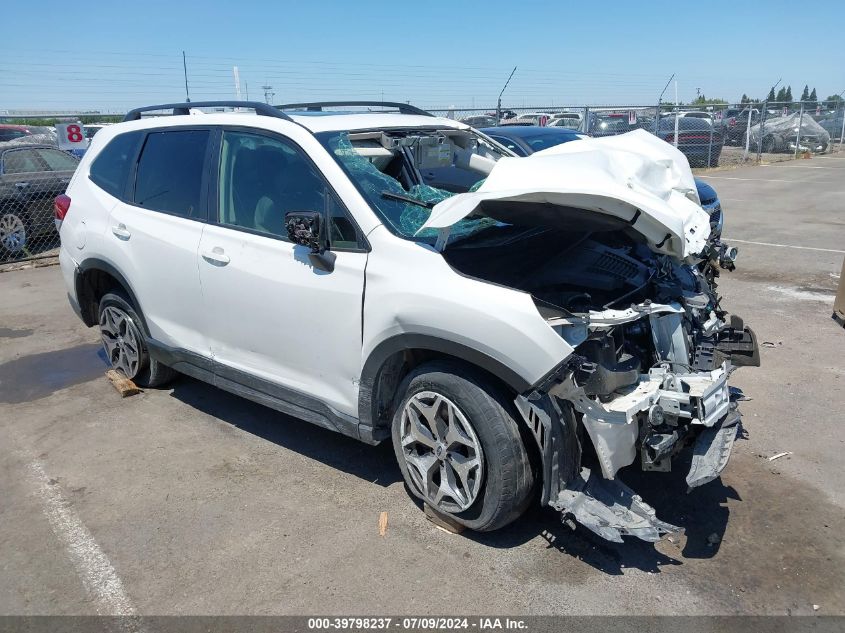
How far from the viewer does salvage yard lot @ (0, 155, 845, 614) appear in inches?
117

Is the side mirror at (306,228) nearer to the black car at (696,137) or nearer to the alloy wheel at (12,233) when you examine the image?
the alloy wheel at (12,233)

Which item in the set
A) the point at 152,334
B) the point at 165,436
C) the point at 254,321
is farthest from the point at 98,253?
the point at 254,321

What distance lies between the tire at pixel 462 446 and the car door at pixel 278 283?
0.40 m

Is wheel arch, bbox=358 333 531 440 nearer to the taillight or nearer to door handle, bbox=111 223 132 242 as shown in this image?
door handle, bbox=111 223 132 242

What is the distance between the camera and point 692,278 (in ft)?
13.1

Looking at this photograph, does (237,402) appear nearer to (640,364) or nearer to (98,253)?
(98,253)

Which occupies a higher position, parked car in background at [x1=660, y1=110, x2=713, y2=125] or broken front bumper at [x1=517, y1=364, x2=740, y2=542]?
parked car in background at [x1=660, y1=110, x2=713, y2=125]

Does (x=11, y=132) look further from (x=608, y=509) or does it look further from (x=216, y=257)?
(x=608, y=509)

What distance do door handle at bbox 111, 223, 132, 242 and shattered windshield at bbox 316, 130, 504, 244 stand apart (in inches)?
71.0

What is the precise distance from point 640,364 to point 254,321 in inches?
84.4

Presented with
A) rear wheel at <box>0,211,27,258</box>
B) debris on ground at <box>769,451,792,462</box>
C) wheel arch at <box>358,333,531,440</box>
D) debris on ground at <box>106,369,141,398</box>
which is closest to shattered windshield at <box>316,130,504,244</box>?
wheel arch at <box>358,333,531,440</box>

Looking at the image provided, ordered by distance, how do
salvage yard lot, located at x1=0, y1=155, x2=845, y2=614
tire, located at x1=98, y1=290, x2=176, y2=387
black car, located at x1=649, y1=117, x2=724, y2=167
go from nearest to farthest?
1. salvage yard lot, located at x1=0, y1=155, x2=845, y2=614
2. tire, located at x1=98, y1=290, x2=176, y2=387
3. black car, located at x1=649, y1=117, x2=724, y2=167

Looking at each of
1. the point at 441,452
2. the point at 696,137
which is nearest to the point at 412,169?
the point at 441,452

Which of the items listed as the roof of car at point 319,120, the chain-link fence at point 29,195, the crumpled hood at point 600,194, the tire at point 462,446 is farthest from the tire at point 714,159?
the tire at point 462,446
